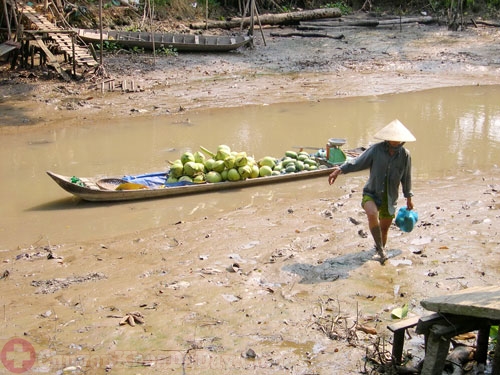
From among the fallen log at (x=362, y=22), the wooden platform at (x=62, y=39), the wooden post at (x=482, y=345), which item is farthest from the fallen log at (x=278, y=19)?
the wooden post at (x=482, y=345)

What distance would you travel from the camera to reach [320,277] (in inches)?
210

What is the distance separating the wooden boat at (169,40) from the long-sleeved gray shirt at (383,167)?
35.7 feet

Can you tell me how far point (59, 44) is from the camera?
1392 centimetres

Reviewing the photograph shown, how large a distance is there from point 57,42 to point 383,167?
10.7 m

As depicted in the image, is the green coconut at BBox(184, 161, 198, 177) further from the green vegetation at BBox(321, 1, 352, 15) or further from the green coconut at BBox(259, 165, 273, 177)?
the green vegetation at BBox(321, 1, 352, 15)

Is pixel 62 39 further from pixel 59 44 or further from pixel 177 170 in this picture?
pixel 177 170

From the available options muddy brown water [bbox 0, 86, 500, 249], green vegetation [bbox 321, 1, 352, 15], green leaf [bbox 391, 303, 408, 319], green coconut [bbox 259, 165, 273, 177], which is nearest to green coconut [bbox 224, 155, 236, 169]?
muddy brown water [bbox 0, 86, 500, 249]

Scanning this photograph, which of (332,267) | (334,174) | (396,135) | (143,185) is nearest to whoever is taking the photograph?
(396,135)

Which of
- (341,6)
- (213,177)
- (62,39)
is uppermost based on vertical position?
(341,6)

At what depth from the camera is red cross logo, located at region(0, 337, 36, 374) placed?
4.06 m

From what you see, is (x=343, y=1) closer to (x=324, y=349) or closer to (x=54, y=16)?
(x=54, y=16)

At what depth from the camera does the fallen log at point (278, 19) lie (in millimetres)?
19062

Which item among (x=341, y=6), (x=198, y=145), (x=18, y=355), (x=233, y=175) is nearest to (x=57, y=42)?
(x=198, y=145)

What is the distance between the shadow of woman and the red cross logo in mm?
2219
